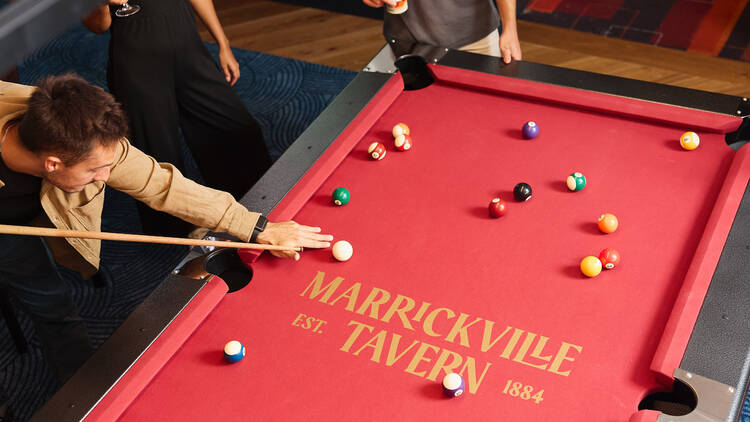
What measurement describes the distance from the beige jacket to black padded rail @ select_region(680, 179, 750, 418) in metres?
1.16

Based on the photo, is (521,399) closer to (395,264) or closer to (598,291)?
(598,291)

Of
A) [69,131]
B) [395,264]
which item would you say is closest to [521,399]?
[395,264]

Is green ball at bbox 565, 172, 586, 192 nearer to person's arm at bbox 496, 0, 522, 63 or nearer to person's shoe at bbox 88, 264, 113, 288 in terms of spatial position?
person's arm at bbox 496, 0, 522, 63

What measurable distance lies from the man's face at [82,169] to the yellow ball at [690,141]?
64.4 inches

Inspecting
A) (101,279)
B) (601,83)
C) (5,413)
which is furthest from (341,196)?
(101,279)

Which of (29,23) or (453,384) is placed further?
(453,384)

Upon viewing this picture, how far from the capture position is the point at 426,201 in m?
2.10

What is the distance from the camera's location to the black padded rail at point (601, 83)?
→ 2260mm

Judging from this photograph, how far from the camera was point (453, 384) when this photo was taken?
5.19 feet

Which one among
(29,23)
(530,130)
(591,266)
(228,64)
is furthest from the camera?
(228,64)

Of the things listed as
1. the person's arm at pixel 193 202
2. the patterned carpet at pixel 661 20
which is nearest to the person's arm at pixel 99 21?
the person's arm at pixel 193 202

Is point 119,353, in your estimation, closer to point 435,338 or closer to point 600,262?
point 435,338

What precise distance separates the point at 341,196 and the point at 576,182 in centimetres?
68

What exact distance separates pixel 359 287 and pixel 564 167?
0.77 m
